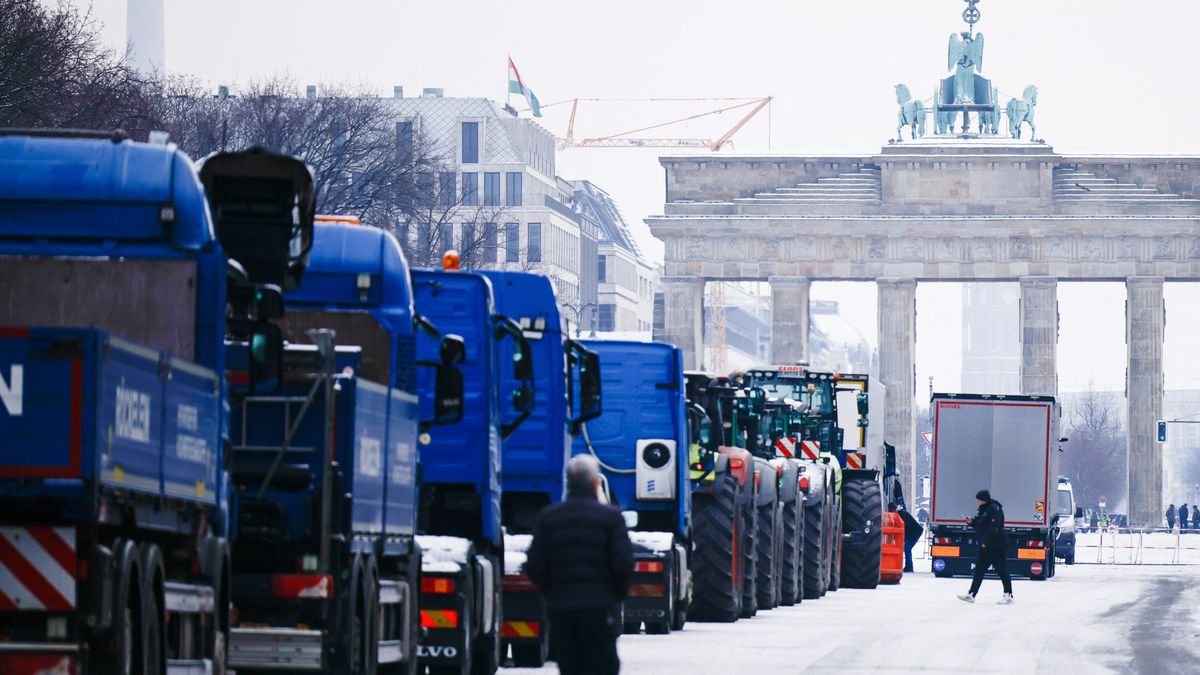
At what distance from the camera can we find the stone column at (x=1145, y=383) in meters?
108

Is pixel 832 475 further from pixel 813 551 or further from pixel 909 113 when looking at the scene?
pixel 909 113

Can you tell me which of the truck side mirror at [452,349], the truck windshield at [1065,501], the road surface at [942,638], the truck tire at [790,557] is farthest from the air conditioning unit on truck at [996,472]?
the truck side mirror at [452,349]

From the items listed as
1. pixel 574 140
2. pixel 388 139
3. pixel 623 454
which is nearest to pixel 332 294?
pixel 623 454

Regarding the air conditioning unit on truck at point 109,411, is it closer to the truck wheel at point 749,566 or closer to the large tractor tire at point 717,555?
the large tractor tire at point 717,555

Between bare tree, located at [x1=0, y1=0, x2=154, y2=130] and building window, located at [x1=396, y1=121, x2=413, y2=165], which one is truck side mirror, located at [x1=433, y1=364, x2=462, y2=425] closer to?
bare tree, located at [x1=0, y1=0, x2=154, y2=130]

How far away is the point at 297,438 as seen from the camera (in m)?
14.8

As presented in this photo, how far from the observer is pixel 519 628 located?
21297mm

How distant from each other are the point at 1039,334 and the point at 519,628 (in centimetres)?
8986

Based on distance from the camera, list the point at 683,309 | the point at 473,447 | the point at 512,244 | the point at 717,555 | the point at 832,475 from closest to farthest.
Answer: the point at 473,447 < the point at 717,555 < the point at 832,475 < the point at 683,309 < the point at 512,244

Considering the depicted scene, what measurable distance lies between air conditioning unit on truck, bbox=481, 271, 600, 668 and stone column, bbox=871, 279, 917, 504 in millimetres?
87735

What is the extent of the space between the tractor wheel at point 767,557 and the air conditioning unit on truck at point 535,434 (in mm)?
12137

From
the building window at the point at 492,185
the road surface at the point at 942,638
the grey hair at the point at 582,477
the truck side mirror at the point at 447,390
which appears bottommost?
the road surface at the point at 942,638

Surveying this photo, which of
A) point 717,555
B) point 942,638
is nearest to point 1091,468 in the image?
point 717,555

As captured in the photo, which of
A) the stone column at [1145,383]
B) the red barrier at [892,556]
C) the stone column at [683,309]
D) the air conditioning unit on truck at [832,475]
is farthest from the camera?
the stone column at [683,309]
